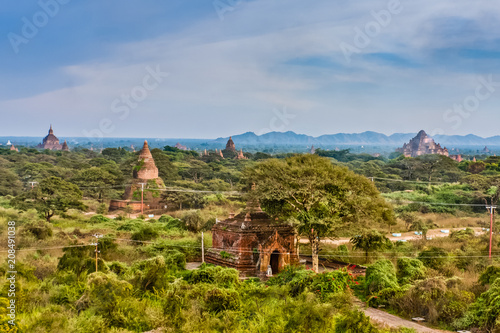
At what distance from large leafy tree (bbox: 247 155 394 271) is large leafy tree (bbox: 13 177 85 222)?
1801 cm

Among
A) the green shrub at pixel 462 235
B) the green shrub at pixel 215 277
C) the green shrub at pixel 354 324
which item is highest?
the green shrub at pixel 354 324

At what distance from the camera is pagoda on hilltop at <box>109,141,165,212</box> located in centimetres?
3950

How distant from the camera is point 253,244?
19594mm

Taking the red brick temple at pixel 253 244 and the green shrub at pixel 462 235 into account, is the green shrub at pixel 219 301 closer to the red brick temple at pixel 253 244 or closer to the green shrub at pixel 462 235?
the red brick temple at pixel 253 244

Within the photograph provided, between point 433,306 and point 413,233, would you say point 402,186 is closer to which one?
point 413,233

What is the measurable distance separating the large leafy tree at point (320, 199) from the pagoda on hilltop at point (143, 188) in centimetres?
2003

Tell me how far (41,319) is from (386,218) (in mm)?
15589

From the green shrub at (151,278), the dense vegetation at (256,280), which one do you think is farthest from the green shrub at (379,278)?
the green shrub at (151,278)

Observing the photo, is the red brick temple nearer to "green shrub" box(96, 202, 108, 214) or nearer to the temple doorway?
the temple doorway

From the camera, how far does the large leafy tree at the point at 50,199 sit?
109 feet

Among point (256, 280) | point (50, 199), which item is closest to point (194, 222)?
point (50, 199)

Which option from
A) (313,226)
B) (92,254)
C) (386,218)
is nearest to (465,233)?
(386,218)

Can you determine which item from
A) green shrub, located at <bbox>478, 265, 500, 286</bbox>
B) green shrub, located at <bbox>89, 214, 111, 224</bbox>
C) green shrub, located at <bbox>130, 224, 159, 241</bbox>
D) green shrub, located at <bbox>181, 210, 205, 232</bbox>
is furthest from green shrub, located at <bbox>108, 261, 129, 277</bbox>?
green shrub, located at <bbox>89, 214, 111, 224</bbox>

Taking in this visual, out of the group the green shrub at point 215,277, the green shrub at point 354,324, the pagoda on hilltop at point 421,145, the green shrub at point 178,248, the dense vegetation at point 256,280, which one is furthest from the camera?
the pagoda on hilltop at point 421,145
